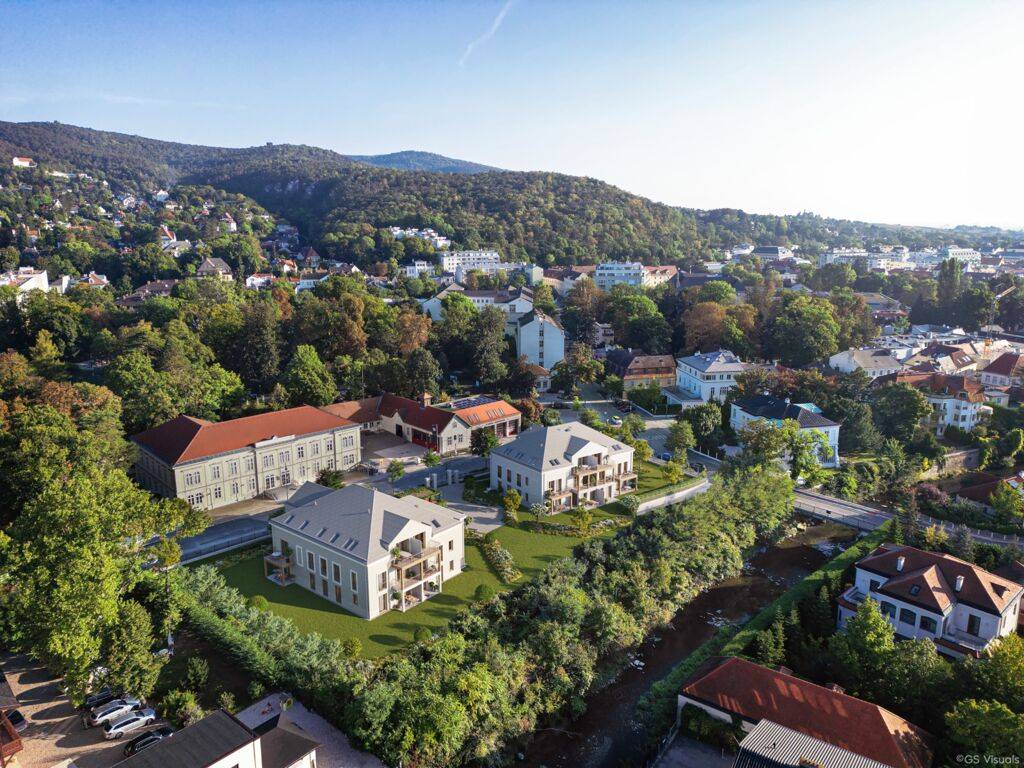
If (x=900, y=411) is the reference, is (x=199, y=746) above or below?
below

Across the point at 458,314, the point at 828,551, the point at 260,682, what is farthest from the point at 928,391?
the point at 260,682

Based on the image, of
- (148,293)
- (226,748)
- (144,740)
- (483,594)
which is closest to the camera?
(226,748)

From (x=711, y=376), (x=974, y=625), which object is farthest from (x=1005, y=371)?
(x=974, y=625)

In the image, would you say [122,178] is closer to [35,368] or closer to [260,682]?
[35,368]

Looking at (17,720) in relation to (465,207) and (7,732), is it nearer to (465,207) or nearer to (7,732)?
(7,732)

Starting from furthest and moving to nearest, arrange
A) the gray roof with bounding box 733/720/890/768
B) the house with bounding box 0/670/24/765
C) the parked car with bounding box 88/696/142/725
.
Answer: the parked car with bounding box 88/696/142/725, the house with bounding box 0/670/24/765, the gray roof with bounding box 733/720/890/768

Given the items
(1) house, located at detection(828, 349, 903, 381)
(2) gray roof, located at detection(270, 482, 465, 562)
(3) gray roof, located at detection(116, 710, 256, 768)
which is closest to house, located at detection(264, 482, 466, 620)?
(2) gray roof, located at detection(270, 482, 465, 562)

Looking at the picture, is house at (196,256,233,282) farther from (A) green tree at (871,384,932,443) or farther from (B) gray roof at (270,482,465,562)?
(A) green tree at (871,384,932,443)
